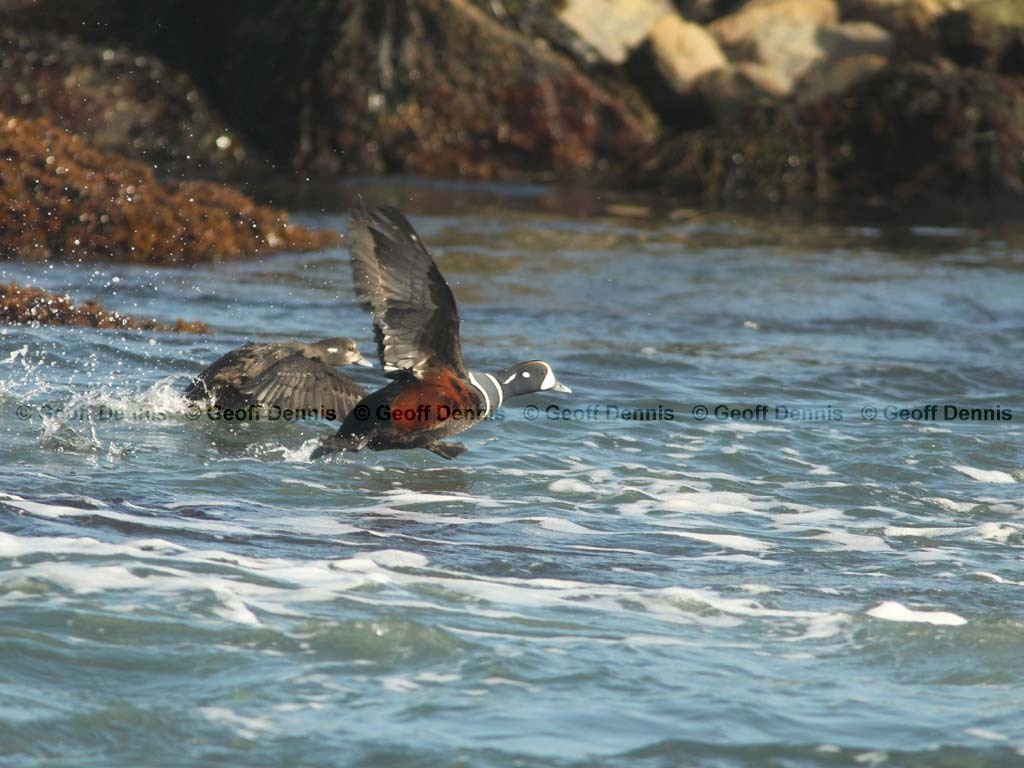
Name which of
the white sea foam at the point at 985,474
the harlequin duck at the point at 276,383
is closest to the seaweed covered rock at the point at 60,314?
the harlequin duck at the point at 276,383

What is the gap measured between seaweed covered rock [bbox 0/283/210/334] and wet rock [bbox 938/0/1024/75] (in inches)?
585

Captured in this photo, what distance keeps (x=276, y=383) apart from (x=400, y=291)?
123 centimetres

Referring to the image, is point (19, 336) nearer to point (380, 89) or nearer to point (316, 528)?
point (316, 528)

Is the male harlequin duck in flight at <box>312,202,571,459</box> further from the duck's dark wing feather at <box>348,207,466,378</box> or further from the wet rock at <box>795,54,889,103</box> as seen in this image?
the wet rock at <box>795,54,889,103</box>

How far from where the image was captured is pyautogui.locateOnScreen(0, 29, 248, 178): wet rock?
64.5ft

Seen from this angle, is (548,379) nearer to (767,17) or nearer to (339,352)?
(339,352)

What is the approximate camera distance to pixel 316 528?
6301mm

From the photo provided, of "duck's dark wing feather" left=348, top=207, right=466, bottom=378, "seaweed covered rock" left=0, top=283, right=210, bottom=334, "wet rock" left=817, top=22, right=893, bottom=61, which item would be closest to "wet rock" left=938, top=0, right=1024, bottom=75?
"wet rock" left=817, top=22, right=893, bottom=61

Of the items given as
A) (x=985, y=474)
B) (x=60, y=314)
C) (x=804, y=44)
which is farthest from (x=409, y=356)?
(x=804, y=44)

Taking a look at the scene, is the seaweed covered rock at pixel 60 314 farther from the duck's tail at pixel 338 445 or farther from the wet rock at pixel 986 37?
the wet rock at pixel 986 37

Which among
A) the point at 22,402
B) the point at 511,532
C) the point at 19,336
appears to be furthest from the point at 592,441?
the point at 19,336

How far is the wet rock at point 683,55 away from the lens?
72.0 ft

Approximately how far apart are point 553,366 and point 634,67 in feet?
43.3

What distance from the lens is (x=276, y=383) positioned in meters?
7.91
